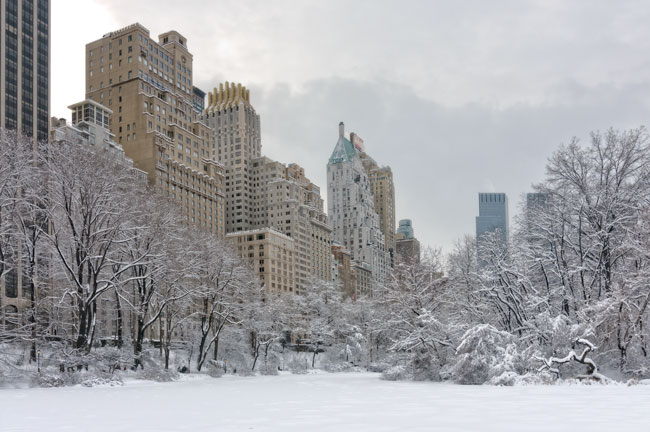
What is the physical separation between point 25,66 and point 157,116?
122 ft

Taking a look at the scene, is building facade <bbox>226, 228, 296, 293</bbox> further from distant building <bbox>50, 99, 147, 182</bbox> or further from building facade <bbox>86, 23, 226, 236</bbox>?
distant building <bbox>50, 99, 147, 182</bbox>

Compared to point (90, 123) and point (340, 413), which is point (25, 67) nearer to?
point (90, 123)

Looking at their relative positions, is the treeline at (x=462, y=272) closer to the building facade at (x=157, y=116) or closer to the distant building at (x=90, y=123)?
the distant building at (x=90, y=123)

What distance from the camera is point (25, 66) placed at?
122062 mm

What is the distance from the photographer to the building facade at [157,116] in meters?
151

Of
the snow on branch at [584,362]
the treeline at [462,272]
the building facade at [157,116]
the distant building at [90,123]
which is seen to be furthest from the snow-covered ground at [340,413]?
the building facade at [157,116]

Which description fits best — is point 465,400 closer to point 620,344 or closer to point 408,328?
point 620,344

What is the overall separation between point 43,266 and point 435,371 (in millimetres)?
30366

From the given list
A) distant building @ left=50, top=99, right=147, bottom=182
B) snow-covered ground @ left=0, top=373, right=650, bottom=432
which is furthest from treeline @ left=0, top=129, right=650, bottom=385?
distant building @ left=50, top=99, right=147, bottom=182

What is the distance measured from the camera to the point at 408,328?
45406mm

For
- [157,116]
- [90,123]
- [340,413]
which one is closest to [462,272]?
[340,413]

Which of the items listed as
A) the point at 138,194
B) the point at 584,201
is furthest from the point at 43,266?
the point at 584,201

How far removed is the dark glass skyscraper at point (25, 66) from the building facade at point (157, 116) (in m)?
27.8

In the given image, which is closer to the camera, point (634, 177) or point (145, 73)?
point (634, 177)
